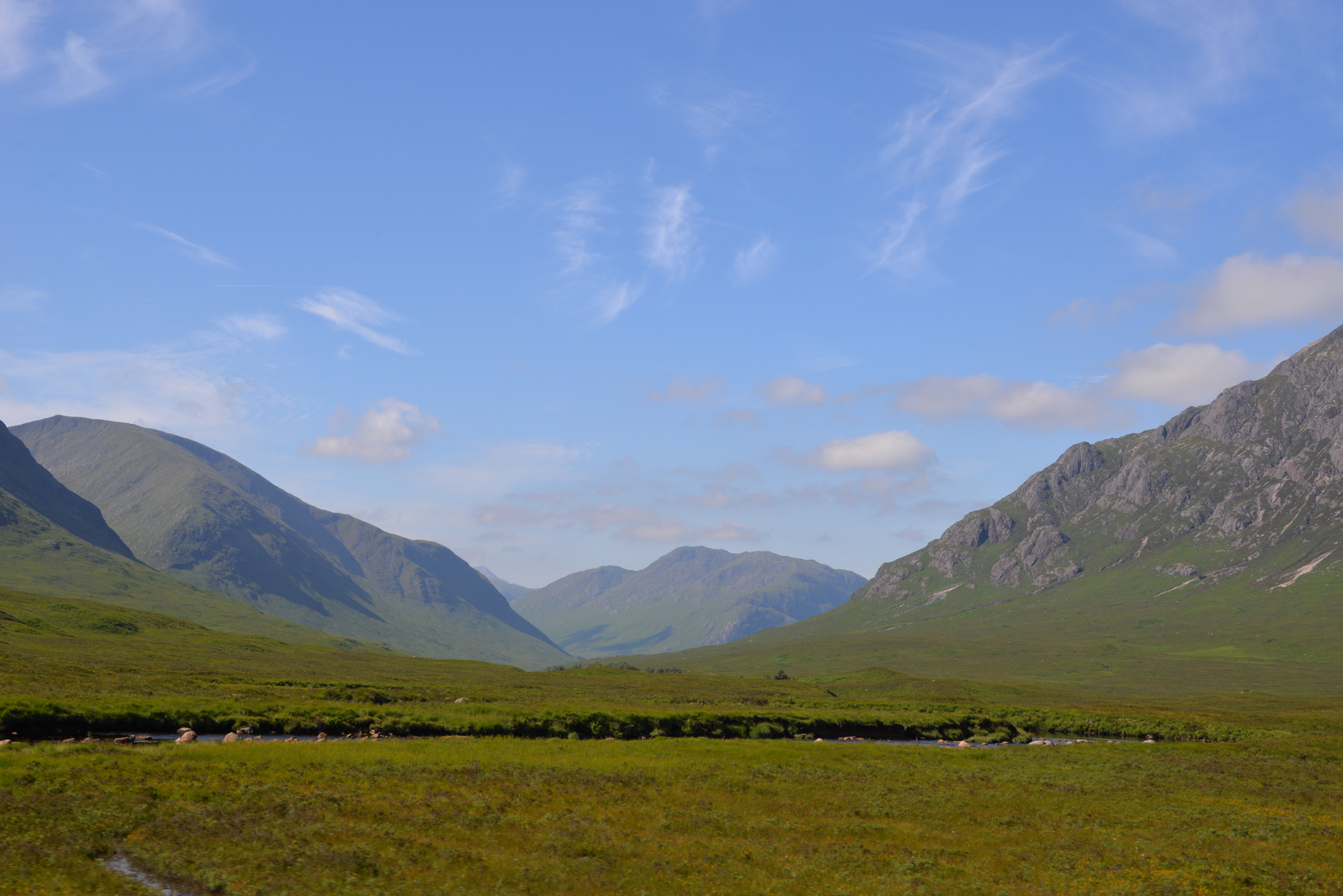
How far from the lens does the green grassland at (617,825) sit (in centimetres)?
2984

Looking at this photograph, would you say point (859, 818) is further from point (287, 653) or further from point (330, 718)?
point (287, 653)

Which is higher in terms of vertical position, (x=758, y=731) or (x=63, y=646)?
(x=63, y=646)

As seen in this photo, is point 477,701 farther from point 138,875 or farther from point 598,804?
point 138,875

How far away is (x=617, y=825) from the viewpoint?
37688 millimetres

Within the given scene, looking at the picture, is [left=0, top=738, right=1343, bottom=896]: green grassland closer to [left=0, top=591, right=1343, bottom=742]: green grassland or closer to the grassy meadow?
the grassy meadow

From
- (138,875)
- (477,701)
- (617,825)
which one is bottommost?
(477,701)

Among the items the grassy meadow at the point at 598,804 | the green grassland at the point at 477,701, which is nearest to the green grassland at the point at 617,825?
the grassy meadow at the point at 598,804

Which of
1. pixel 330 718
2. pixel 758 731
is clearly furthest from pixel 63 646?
pixel 758 731

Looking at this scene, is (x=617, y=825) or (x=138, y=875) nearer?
(x=138, y=875)

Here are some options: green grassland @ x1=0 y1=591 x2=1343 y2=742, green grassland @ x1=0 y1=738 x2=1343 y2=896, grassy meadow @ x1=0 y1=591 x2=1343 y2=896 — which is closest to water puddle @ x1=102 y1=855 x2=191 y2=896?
grassy meadow @ x1=0 y1=591 x2=1343 y2=896

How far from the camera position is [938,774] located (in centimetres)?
5675

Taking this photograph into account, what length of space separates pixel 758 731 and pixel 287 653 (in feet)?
406

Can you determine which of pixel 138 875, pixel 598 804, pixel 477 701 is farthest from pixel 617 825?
pixel 477 701

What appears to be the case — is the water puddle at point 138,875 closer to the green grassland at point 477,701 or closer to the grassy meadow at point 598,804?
the grassy meadow at point 598,804
